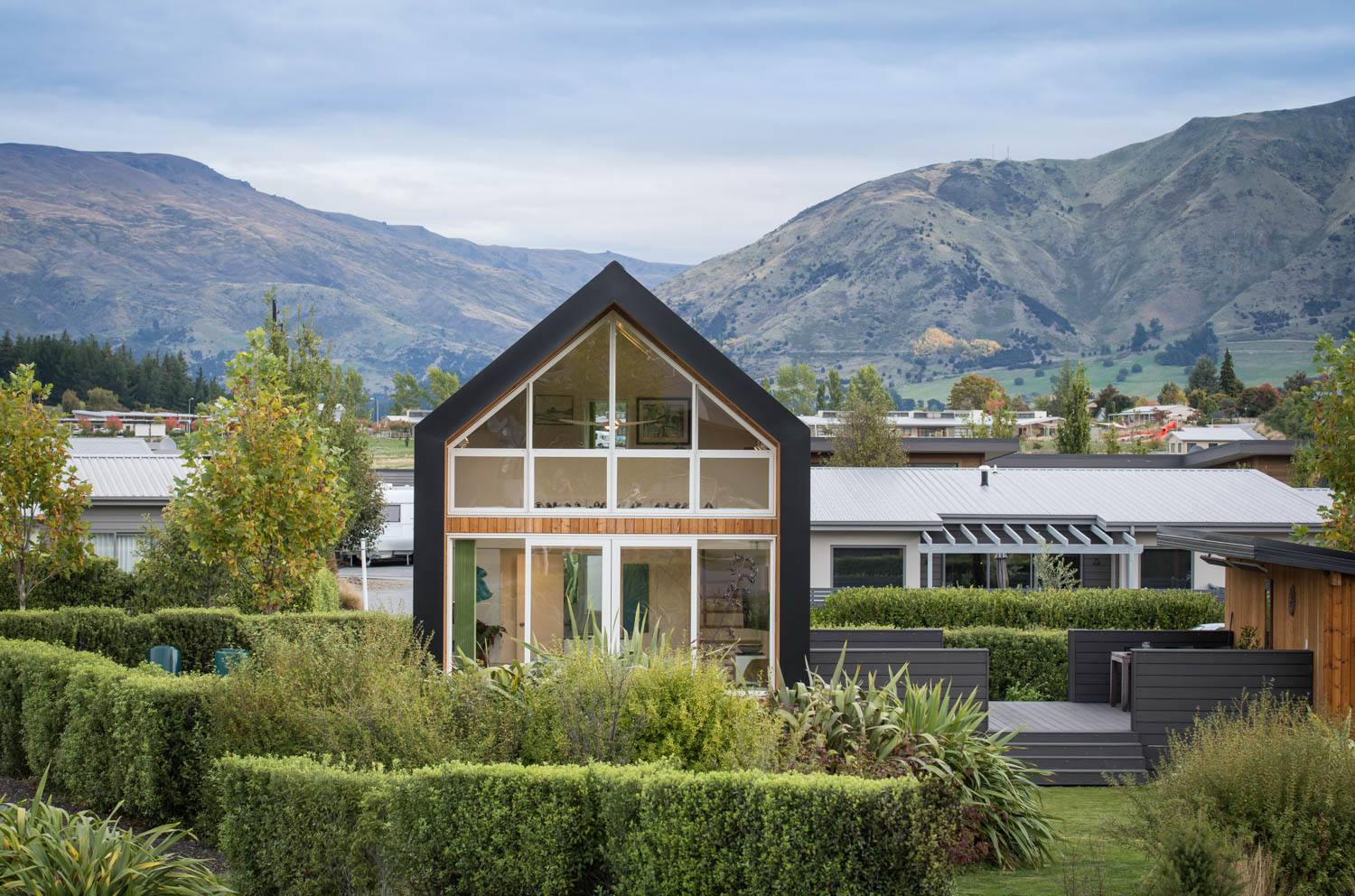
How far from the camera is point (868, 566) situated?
83.7 ft

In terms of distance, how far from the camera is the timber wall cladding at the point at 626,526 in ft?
42.8

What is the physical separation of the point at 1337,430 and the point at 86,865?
51.1 feet

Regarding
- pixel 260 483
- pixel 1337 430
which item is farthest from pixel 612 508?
pixel 1337 430

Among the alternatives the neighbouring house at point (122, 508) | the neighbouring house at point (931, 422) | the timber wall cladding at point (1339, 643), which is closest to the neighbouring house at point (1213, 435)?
the neighbouring house at point (931, 422)

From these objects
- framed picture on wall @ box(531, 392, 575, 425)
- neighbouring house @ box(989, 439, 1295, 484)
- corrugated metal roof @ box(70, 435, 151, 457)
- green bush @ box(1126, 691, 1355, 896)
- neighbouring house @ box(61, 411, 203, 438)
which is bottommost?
green bush @ box(1126, 691, 1355, 896)

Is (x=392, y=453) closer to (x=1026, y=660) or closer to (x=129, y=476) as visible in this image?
(x=129, y=476)

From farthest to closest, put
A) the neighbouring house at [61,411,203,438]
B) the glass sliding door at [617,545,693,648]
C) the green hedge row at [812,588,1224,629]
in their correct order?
the neighbouring house at [61,411,203,438]
the green hedge row at [812,588,1224,629]
the glass sliding door at [617,545,693,648]

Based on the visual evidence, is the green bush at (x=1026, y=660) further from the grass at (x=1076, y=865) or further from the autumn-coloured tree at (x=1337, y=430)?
the grass at (x=1076, y=865)

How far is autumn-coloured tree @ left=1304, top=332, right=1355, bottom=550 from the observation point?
48.3 feet

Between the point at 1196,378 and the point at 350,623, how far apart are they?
481ft

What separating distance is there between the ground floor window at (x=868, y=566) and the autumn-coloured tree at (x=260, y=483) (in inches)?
519

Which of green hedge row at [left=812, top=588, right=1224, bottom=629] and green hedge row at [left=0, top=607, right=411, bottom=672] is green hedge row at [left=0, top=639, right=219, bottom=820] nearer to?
green hedge row at [left=0, top=607, right=411, bottom=672]

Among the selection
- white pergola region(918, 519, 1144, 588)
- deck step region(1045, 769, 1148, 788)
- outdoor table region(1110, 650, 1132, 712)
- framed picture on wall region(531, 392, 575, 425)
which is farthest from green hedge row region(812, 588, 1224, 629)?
framed picture on wall region(531, 392, 575, 425)

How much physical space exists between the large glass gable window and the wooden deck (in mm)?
5012
